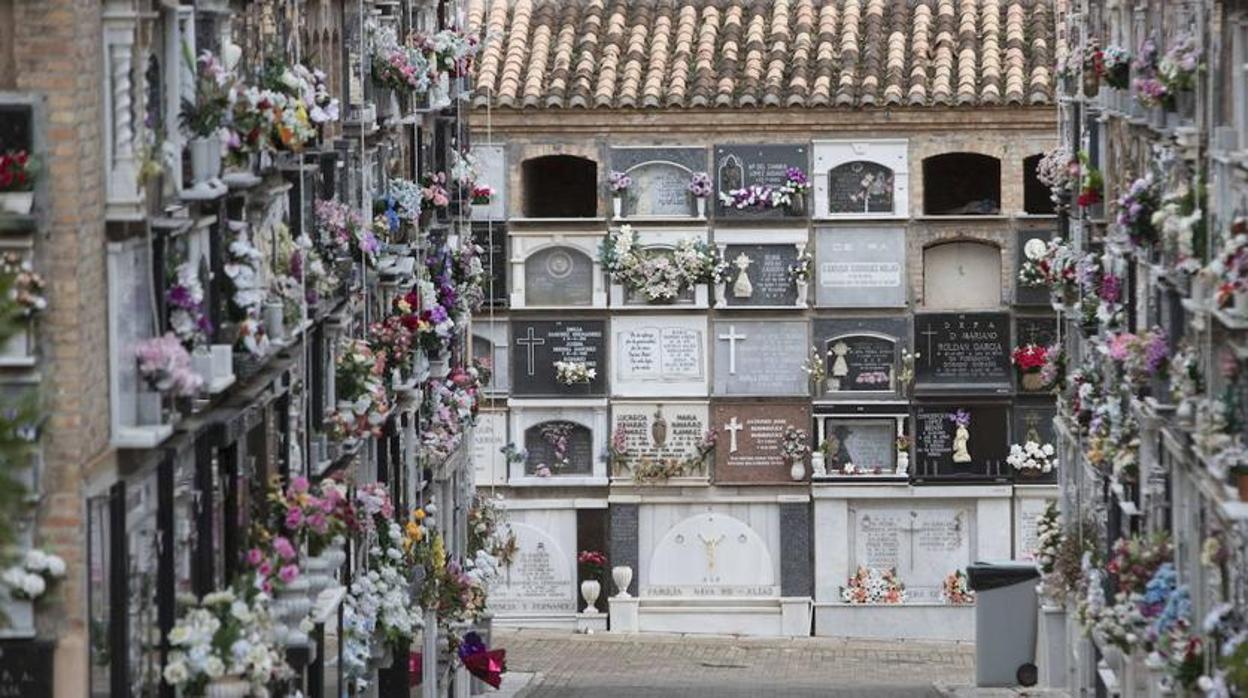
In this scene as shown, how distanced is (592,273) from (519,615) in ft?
16.1

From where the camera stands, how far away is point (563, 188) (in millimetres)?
45344

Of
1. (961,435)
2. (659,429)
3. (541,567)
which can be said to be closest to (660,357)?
(659,429)

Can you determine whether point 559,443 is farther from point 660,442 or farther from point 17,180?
point 17,180

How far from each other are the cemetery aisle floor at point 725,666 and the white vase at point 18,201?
21.2 metres

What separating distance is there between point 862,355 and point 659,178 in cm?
378

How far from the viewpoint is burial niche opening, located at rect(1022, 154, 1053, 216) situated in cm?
4397

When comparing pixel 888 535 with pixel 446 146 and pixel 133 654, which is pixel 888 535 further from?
pixel 133 654

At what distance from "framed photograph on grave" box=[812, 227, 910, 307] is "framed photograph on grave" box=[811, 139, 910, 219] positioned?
27 cm

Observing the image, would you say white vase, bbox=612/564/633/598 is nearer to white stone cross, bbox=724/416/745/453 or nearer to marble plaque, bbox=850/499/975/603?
white stone cross, bbox=724/416/745/453

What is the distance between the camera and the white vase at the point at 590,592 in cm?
4378

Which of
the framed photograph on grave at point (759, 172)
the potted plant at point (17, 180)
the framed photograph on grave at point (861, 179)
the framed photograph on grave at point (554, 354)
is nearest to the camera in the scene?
the potted plant at point (17, 180)

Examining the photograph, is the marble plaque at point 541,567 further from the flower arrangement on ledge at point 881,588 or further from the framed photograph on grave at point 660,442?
the flower arrangement on ledge at point 881,588

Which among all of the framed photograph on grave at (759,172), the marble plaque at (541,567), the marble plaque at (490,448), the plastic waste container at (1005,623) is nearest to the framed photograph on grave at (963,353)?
the framed photograph on grave at (759,172)

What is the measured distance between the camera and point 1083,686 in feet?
106
